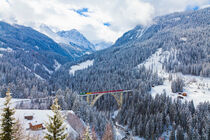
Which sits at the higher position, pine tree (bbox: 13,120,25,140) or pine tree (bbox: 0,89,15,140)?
pine tree (bbox: 0,89,15,140)

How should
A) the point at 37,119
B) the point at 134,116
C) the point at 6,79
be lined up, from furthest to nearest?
the point at 6,79
the point at 134,116
the point at 37,119

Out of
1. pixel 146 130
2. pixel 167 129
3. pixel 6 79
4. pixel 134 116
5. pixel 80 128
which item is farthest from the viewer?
pixel 6 79

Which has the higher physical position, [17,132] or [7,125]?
[7,125]

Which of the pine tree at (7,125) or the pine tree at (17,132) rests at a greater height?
the pine tree at (7,125)

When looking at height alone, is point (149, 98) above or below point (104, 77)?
below

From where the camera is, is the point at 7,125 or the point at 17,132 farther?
the point at 17,132

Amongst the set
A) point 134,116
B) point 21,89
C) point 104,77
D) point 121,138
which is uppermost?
point 104,77

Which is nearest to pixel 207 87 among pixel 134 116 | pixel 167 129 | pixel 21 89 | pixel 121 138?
pixel 167 129

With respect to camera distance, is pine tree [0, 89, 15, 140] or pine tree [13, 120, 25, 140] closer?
pine tree [0, 89, 15, 140]

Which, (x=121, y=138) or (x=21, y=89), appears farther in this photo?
(x=21, y=89)

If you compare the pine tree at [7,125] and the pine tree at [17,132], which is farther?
the pine tree at [17,132]

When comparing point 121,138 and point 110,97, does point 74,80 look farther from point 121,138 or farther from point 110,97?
point 121,138
